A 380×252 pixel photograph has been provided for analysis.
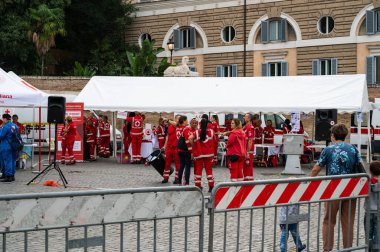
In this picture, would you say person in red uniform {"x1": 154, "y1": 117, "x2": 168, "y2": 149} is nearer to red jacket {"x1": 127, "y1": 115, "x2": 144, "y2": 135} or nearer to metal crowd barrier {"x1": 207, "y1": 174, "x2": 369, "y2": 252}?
red jacket {"x1": 127, "y1": 115, "x2": 144, "y2": 135}

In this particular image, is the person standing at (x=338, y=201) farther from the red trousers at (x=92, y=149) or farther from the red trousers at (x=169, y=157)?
the red trousers at (x=92, y=149)

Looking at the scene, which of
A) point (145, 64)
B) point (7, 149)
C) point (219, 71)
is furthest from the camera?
point (219, 71)

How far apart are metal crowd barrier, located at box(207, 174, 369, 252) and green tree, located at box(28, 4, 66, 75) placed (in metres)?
39.3

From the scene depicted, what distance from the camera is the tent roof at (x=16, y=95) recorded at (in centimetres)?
2033

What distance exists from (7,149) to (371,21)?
28.2 m

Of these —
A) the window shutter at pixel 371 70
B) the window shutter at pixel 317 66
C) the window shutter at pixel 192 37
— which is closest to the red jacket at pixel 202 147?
the window shutter at pixel 371 70

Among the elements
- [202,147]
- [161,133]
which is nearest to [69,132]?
[161,133]

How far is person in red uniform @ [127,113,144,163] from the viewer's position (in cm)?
2733

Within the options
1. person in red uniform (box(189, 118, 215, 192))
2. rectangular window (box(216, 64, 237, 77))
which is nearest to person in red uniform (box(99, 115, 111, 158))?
person in red uniform (box(189, 118, 215, 192))

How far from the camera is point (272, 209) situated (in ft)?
23.2

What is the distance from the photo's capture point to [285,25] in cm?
4578

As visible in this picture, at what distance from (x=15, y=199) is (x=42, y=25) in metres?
41.7

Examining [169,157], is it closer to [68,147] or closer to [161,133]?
[68,147]

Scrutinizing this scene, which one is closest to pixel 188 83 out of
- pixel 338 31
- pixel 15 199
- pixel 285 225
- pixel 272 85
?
pixel 272 85
